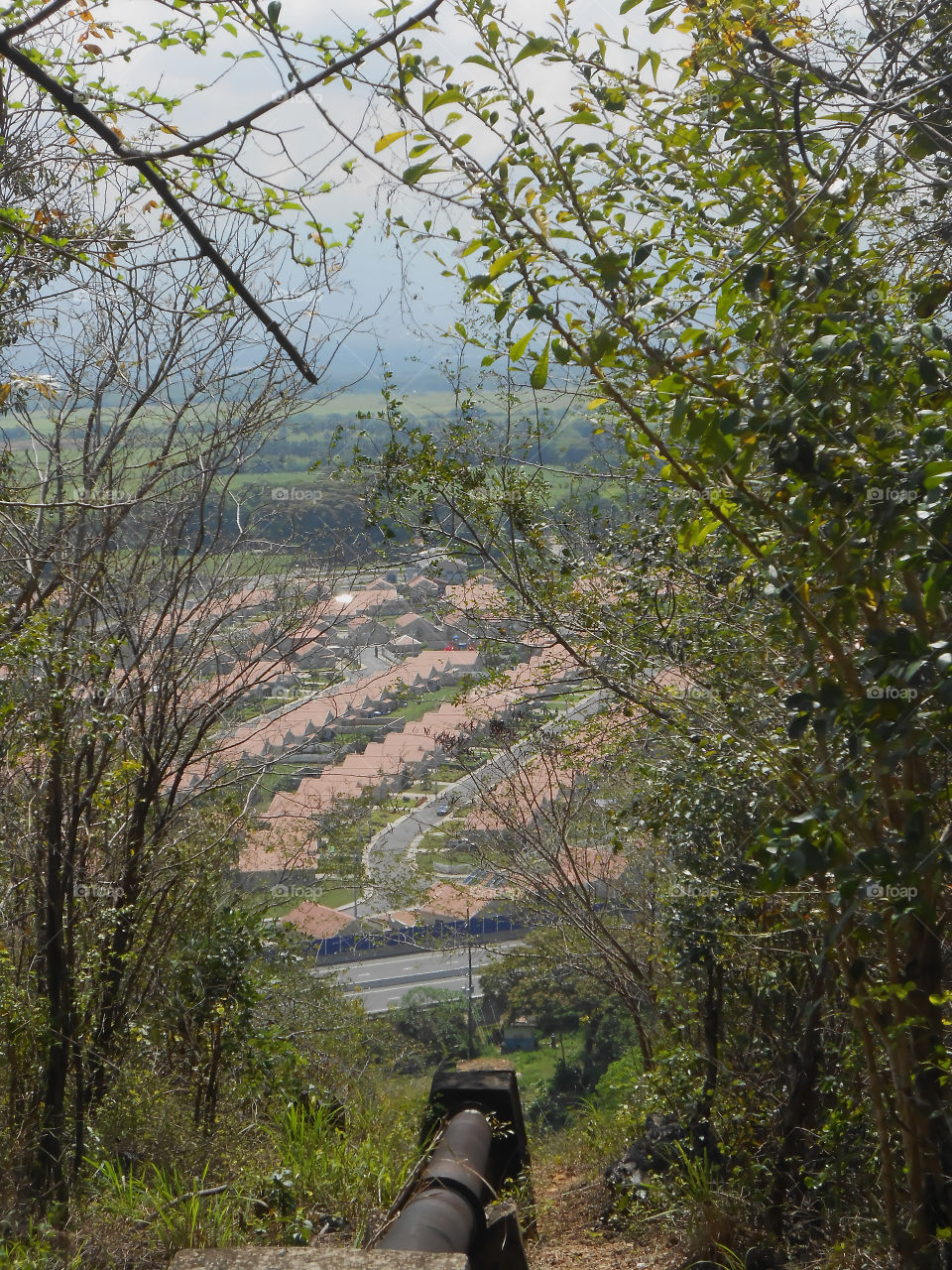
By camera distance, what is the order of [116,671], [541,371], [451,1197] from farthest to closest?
[116,671]
[451,1197]
[541,371]

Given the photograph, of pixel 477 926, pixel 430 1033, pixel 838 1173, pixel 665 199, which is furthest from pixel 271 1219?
pixel 430 1033

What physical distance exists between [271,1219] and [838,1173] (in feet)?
6.40

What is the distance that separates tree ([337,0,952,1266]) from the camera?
1687mm
